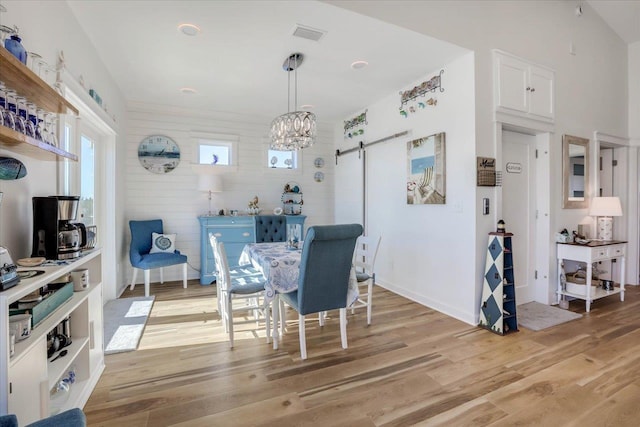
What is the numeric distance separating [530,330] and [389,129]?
290cm

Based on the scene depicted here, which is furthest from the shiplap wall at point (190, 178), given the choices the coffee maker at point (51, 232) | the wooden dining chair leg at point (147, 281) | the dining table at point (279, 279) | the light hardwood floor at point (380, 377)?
the coffee maker at point (51, 232)

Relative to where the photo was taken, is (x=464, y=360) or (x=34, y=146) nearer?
(x=34, y=146)

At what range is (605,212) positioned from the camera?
12.8ft

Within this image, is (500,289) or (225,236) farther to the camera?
(225,236)

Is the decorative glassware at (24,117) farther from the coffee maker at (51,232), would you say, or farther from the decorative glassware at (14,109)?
the coffee maker at (51,232)

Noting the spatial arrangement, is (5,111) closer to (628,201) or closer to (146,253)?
(146,253)

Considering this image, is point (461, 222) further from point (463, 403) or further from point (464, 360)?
point (463, 403)

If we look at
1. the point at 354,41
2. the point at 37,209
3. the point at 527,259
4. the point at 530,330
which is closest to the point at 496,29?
the point at 354,41

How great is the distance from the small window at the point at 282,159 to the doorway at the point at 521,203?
133 inches

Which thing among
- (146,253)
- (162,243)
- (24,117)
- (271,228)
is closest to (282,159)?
(271,228)

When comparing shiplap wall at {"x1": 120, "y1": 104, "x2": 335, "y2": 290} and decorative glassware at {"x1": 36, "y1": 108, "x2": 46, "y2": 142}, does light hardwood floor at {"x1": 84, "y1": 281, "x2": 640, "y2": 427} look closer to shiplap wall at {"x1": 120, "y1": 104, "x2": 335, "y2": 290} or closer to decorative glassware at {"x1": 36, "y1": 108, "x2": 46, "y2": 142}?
decorative glassware at {"x1": 36, "y1": 108, "x2": 46, "y2": 142}

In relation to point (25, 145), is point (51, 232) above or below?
below

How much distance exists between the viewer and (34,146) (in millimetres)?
1520

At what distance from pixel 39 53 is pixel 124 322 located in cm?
248
